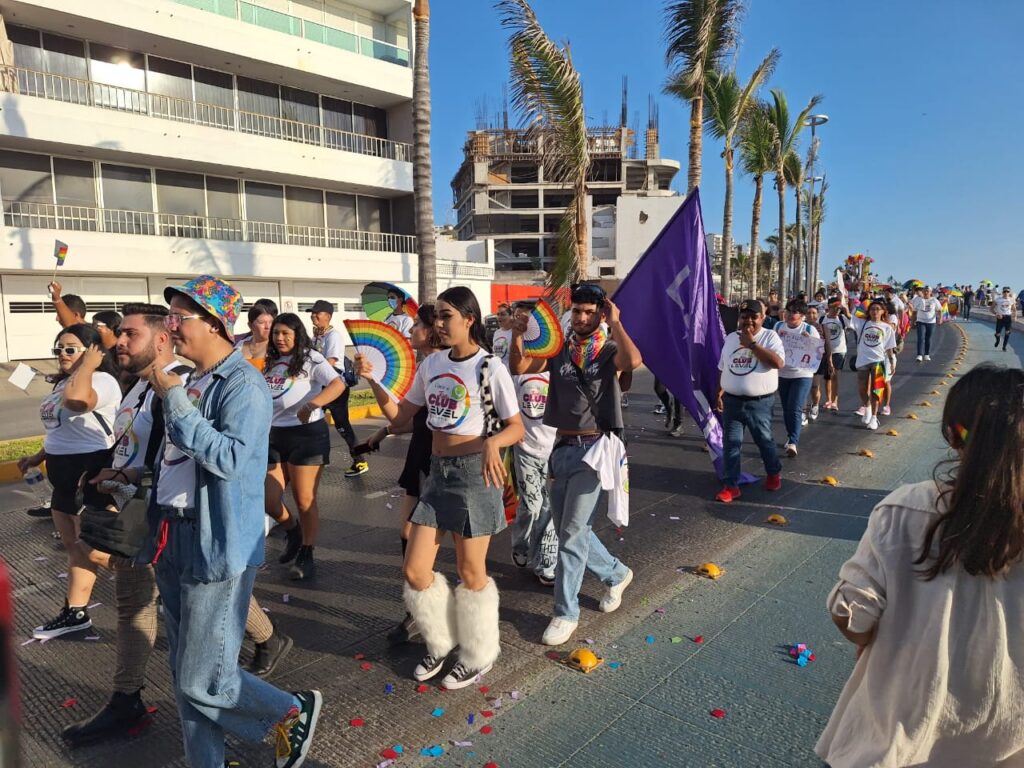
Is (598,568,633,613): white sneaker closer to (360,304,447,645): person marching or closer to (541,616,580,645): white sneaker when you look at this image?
(541,616,580,645): white sneaker

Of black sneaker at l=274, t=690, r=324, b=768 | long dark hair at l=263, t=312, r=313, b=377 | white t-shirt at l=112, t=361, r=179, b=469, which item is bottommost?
black sneaker at l=274, t=690, r=324, b=768

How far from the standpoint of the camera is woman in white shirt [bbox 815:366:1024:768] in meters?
1.57

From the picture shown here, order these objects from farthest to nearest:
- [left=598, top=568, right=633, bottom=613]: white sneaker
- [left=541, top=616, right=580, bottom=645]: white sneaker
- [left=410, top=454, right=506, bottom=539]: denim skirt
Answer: [left=598, top=568, right=633, bottom=613]: white sneaker
[left=541, top=616, right=580, bottom=645]: white sneaker
[left=410, top=454, right=506, bottom=539]: denim skirt

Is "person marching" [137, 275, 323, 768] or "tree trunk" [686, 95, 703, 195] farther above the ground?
"tree trunk" [686, 95, 703, 195]

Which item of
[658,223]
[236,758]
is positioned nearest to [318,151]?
[236,758]

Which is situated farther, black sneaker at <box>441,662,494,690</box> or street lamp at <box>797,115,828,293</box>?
street lamp at <box>797,115,828,293</box>

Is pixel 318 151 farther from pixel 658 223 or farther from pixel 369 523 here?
pixel 658 223

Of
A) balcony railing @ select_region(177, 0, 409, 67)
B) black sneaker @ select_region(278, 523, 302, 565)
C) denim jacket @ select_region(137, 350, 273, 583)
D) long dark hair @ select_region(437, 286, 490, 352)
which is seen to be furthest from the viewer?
balcony railing @ select_region(177, 0, 409, 67)

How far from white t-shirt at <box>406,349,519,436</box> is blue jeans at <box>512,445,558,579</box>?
1.28 m

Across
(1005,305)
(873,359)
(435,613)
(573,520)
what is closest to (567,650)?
(573,520)

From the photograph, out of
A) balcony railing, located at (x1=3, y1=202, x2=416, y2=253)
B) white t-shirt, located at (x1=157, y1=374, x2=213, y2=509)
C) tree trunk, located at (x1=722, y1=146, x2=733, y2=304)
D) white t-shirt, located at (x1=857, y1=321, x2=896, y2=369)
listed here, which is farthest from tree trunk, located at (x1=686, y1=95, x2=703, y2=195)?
balcony railing, located at (x1=3, y1=202, x2=416, y2=253)

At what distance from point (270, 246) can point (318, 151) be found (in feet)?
12.8

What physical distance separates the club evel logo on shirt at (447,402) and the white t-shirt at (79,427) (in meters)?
2.11

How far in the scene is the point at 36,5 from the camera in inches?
722
